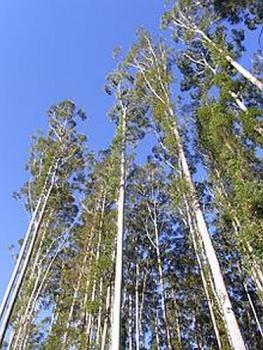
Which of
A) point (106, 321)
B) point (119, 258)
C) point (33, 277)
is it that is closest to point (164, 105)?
point (119, 258)

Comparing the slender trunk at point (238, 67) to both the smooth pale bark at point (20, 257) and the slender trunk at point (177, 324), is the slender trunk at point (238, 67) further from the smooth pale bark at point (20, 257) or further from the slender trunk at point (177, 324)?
the slender trunk at point (177, 324)

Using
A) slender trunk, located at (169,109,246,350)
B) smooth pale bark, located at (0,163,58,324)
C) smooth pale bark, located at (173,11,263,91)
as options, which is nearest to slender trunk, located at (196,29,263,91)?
smooth pale bark, located at (173,11,263,91)

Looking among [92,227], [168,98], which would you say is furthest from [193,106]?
[92,227]

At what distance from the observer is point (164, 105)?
50.3ft

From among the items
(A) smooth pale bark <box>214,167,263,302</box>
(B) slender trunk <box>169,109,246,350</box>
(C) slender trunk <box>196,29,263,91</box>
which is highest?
(C) slender trunk <box>196,29,263,91</box>

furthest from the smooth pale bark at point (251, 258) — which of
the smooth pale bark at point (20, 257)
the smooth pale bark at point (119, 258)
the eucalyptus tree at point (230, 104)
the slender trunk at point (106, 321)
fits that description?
the smooth pale bark at point (20, 257)

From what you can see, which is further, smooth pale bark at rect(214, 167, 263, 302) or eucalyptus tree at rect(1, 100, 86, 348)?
eucalyptus tree at rect(1, 100, 86, 348)

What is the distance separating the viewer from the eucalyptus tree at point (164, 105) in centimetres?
944

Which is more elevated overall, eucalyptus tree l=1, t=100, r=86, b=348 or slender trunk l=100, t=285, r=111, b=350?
eucalyptus tree l=1, t=100, r=86, b=348

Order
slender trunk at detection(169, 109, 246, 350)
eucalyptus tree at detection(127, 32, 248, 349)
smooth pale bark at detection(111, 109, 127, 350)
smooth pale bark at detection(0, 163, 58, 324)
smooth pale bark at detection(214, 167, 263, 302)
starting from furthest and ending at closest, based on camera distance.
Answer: smooth pale bark at detection(0, 163, 58, 324) → smooth pale bark at detection(214, 167, 263, 302) → eucalyptus tree at detection(127, 32, 248, 349) → smooth pale bark at detection(111, 109, 127, 350) → slender trunk at detection(169, 109, 246, 350)

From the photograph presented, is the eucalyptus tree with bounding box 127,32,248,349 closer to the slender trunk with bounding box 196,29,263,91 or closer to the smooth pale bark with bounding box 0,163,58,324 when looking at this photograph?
the slender trunk with bounding box 196,29,263,91

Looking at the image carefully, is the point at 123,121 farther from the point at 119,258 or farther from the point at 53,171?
the point at 119,258

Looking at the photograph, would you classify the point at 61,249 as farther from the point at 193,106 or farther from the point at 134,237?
the point at 193,106

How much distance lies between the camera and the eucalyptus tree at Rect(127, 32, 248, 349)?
→ 31.0 feet
